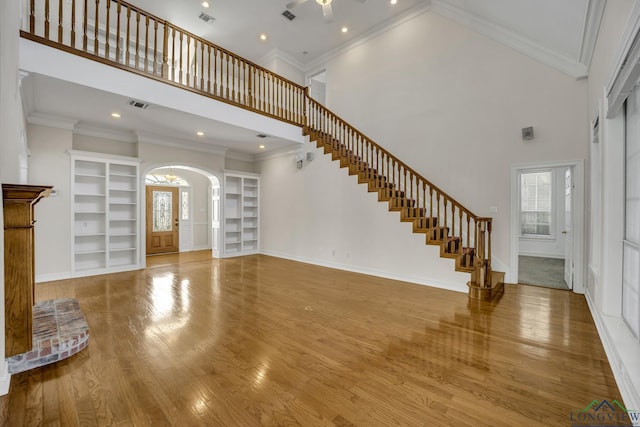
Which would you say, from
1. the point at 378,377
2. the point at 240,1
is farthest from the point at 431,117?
the point at 378,377

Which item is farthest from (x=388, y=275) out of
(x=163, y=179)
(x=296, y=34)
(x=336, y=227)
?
(x=163, y=179)

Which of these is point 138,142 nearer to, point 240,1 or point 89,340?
point 240,1

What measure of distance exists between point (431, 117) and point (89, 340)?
646 centimetres

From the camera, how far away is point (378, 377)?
209 cm

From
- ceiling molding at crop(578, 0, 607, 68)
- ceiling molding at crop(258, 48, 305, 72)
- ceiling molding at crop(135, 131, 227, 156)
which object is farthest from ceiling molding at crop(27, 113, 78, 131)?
ceiling molding at crop(578, 0, 607, 68)

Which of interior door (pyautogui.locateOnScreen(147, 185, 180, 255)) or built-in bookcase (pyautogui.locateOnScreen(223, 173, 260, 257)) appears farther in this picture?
interior door (pyautogui.locateOnScreen(147, 185, 180, 255))

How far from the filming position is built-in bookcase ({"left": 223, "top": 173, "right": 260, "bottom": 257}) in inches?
307

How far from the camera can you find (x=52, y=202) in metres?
5.07

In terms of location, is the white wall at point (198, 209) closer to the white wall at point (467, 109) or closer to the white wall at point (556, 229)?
the white wall at point (467, 109)

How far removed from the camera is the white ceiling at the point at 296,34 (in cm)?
388

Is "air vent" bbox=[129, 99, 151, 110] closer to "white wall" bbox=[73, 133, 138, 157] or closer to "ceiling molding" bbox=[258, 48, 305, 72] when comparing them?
"white wall" bbox=[73, 133, 138, 157]

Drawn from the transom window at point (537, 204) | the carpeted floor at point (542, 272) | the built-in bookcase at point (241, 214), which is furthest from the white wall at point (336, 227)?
the transom window at point (537, 204)

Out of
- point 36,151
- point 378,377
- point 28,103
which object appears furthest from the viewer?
point 36,151

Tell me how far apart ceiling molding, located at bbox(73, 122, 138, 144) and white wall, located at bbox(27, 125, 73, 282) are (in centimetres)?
27
